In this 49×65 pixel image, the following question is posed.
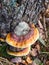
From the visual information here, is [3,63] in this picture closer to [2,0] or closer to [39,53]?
[39,53]

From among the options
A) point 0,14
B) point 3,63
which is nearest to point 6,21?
point 0,14

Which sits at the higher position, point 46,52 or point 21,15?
point 21,15

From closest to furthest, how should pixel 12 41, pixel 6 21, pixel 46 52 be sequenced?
pixel 12 41 → pixel 6 21 → pixel 46 52

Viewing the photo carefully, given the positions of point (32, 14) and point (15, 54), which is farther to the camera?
point (32, 14)

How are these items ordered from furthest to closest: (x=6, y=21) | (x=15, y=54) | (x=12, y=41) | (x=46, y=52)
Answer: (x=46, y=52)
(x=6, y=21)
(x=15, y=54)
(x=12, y=41)

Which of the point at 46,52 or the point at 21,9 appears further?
the point at 46,52

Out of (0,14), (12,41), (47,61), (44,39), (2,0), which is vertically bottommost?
(47,61)

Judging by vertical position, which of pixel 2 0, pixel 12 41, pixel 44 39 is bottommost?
pixel 44 39

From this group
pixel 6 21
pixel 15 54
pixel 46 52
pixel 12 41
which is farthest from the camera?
pixel 46 52

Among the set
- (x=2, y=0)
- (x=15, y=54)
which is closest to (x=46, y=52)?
(x=15, y=54)

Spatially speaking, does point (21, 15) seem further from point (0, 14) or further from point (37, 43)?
point (37, 43)
